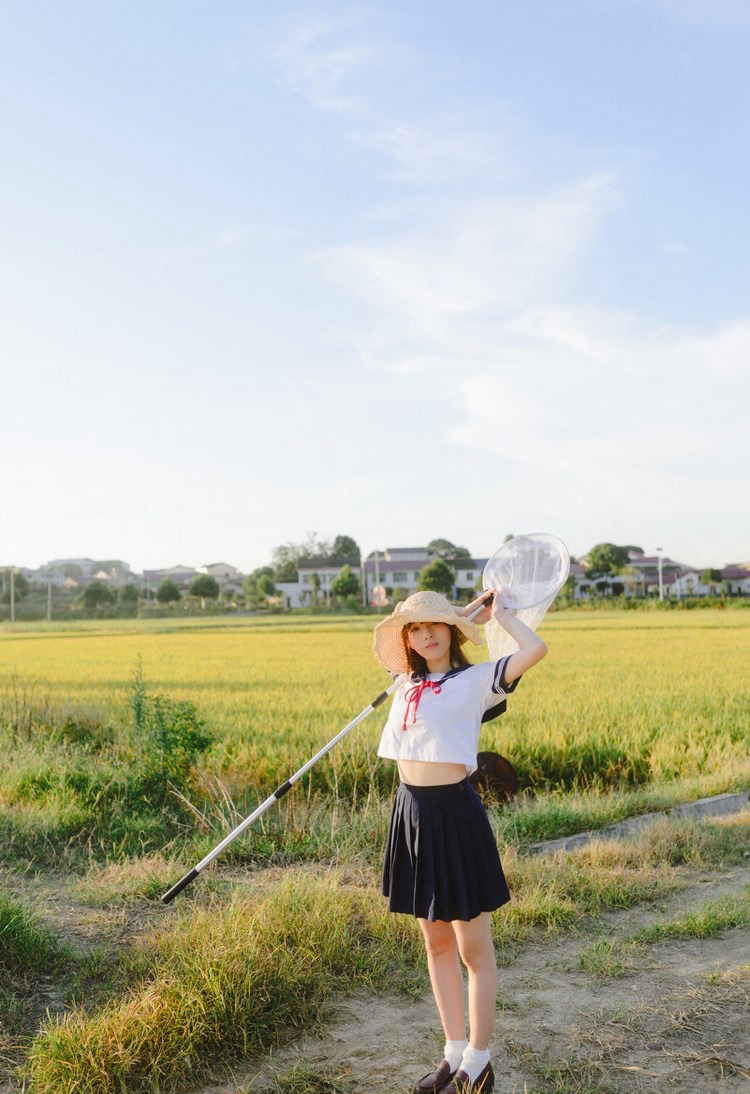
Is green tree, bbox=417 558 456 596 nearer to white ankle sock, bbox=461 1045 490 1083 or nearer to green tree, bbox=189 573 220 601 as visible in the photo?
green tree, bbox=189 573 220 601

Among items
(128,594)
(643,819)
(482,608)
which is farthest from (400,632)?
(128,594)

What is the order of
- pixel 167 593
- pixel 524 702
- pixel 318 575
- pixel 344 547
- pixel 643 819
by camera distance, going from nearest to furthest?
pixel 643 819 < pixel 524 702 < pixel 167 593 < pixel 318 575 < pixel 344 547

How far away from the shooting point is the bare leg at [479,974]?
3.10 metres

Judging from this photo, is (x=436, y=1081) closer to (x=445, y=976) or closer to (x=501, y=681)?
(x=445, y=976)

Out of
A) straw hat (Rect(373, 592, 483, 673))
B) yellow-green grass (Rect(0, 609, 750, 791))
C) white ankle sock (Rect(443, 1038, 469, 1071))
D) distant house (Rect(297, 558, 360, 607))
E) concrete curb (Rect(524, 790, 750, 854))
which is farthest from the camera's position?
distant house (Rect(297, 558, 360, 607))

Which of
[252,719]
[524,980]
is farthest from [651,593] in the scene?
[524,980]

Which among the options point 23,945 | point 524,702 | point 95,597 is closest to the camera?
point 23,945

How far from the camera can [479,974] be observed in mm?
3139

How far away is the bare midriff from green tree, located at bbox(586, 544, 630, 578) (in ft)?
282

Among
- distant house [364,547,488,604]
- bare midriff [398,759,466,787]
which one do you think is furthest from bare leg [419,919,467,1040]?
distant house [364,547,488,604]

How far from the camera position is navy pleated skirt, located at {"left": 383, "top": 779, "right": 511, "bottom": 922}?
3.09 m

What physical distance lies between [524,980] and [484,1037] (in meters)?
1.02

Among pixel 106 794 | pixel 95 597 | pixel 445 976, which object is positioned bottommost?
pixel 106 794

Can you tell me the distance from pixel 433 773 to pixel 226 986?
3.79 ft
